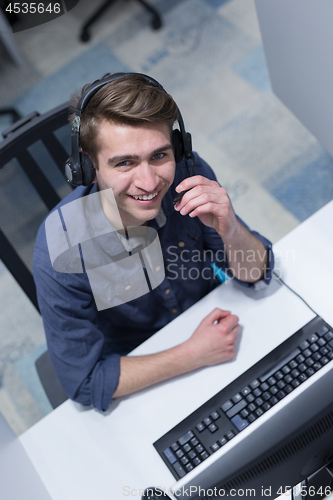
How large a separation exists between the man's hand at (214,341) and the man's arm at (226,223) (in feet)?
0.37

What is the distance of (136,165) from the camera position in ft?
3.07

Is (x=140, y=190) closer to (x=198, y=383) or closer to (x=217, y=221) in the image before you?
(x=217, y=221)

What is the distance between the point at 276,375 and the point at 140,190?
46 cm

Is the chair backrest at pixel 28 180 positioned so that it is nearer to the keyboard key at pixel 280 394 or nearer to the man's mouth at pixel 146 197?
the man's mouth at pixel 146 197

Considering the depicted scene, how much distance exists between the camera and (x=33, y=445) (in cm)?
103

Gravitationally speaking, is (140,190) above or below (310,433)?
above

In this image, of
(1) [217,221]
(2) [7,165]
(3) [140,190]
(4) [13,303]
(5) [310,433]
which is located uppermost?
(2) [7,165]

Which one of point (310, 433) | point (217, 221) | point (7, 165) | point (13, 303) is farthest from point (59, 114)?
point (13, 303)

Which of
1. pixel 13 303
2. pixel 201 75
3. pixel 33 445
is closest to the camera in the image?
pixel 33 445

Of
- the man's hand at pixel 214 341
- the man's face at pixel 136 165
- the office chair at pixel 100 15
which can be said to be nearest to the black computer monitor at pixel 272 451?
the man's hand at pixel 214 341

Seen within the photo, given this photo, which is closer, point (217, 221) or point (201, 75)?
point (217, 221)

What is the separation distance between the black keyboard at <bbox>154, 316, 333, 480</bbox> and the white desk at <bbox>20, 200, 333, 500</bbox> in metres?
0.02

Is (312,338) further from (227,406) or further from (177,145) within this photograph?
(177,145)

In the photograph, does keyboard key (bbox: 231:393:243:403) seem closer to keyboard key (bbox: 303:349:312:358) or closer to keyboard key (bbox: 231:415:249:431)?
keyboard key (bbox: 231:415:249:431)
